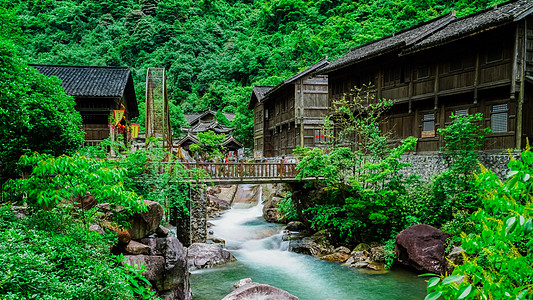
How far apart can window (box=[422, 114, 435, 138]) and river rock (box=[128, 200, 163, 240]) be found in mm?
13623

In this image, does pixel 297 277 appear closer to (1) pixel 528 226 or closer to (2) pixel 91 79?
(1) pixel 528 226

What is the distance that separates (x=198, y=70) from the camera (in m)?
56.7

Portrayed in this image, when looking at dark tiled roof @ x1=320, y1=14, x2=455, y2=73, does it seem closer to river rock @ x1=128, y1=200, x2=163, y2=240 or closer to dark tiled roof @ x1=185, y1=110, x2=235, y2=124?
river rock @ x1=128, y1=200, x2=163, y2=240

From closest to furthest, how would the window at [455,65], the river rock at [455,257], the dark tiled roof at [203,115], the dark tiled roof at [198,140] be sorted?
1. the river rock at [455,257]
2. the window at [455,65]
3. the dark tiled roof at [198,140]
4. the dark tiled roof at [203,115]

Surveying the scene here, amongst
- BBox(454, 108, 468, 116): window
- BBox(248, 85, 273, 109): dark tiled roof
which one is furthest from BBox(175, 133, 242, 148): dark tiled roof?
BBox(454, 108, 468, 116): window

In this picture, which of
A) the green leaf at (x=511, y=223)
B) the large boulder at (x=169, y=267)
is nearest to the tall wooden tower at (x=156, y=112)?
the large boulder at (x=169, y=267)

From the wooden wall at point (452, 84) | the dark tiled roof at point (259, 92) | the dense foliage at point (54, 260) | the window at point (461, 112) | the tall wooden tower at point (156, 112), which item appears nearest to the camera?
the dense foliage at point (54, 260)

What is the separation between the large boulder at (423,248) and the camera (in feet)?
39.1

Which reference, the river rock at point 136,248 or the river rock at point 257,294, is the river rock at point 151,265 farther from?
the river rock at point 257,294

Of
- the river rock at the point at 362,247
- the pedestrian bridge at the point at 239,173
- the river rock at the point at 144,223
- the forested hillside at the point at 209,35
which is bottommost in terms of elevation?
the river rock at the point at 362,247

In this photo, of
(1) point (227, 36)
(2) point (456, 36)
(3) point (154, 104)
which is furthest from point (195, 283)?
(1) point (227, 36)

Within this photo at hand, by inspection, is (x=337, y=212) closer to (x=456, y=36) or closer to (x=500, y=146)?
(x=500, y=146)

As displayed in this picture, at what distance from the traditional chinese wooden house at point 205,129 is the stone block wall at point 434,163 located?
19418mm

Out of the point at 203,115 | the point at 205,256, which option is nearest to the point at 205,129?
the point at 203,115
